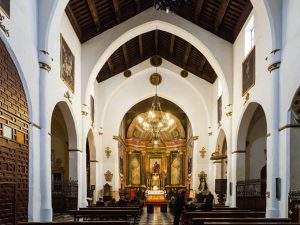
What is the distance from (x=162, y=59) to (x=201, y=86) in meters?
2.75

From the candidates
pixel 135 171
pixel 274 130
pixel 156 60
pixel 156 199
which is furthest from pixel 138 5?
pixel 135 171

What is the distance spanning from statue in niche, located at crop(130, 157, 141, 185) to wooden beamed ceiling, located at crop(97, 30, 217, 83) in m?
10.0

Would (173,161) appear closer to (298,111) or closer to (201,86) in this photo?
(201,86)

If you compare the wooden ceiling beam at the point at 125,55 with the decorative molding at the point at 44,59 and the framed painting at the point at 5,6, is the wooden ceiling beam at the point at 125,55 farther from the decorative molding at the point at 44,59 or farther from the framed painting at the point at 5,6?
the framed painting at the point at 5,6

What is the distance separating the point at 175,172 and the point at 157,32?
48.2 ft

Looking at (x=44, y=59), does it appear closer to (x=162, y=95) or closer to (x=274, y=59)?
(x=274, y=59)

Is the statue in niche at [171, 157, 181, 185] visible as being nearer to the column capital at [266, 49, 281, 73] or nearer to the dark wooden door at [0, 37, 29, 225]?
the column capital at [266, 49, 281, 73]

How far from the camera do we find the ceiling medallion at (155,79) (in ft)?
86.3

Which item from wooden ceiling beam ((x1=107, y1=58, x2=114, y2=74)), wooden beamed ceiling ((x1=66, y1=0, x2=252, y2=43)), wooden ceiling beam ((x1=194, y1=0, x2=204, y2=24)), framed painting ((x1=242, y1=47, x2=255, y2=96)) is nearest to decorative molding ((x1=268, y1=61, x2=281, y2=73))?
framed painting ((x1=242, y1=47, x2=255, y2=96))

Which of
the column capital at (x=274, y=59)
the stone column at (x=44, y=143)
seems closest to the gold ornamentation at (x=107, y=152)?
the stone column at (x=44, y=143)

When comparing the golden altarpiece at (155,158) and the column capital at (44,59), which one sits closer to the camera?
the column capital at (44,59)

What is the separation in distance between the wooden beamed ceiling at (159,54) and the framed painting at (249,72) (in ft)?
19.3

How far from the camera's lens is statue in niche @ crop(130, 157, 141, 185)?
33438 mm

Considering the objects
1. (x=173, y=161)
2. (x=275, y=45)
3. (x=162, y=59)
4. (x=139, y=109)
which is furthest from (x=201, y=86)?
(x=275, y=45)
